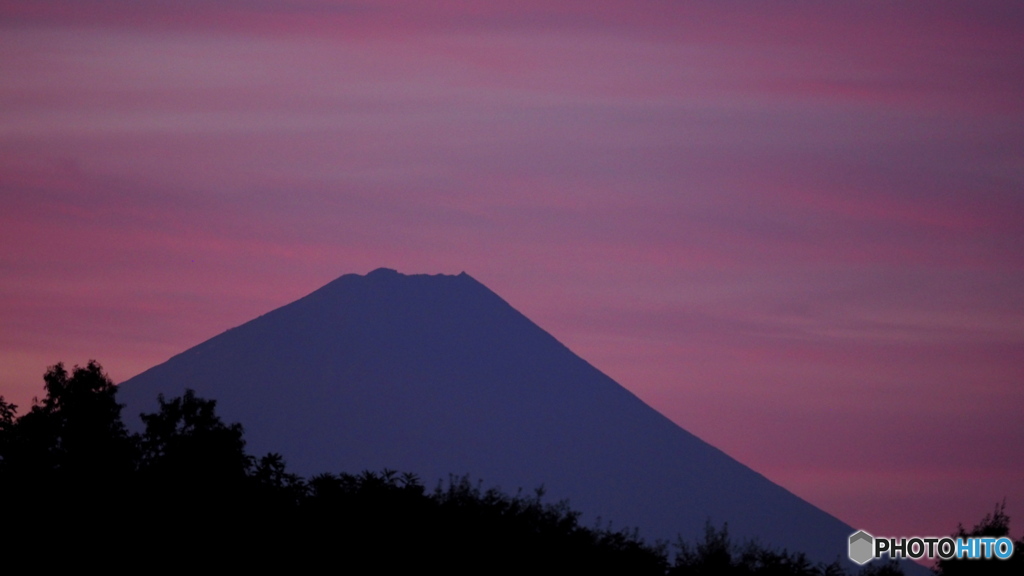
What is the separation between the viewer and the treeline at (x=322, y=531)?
3381 centimetres

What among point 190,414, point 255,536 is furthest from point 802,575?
point 190,414

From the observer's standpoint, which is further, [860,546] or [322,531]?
[322,531]

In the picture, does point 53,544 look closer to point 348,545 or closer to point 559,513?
point 348,545

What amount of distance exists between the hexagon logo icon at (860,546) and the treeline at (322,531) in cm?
203

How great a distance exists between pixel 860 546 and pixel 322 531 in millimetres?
14025

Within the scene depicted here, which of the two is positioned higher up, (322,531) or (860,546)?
(860,546)

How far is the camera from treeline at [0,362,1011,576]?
33812 millimetres

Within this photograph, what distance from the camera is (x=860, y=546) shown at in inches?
1312

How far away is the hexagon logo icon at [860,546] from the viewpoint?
32.8 meters

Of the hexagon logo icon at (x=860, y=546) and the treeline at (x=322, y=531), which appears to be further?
the treeline at (x=322, y=531)

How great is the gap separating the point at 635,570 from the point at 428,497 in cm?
612

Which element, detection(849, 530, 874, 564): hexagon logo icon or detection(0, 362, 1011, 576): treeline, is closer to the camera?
detection(849, 530, 874, 564): hexagon logo icon

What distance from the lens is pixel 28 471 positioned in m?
43.4

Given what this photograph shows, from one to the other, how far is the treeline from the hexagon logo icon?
6.67 ft
